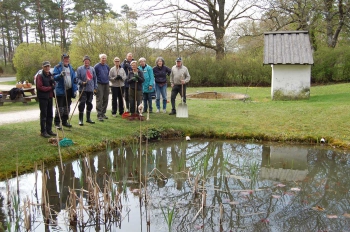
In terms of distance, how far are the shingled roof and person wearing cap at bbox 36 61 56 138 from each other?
8.06m

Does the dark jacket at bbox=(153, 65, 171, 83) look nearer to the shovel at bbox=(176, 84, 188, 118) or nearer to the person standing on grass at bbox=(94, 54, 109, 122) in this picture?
the shovel at bbox=(176, 84, 188, 118)

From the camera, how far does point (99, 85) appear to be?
9367 mm

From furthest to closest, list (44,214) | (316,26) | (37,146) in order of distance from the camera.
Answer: (316,26) → (37,146) → (44,214)

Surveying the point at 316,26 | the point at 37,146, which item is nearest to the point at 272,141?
the point at 37,146

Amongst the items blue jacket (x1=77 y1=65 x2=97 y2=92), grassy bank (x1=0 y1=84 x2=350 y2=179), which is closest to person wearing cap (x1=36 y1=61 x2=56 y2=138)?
grassy bank (x1=0 y1=84 x2=350 y2=179)

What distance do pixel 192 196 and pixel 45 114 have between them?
397 centimetres

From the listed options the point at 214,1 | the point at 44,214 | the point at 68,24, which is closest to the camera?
the point at 44,214

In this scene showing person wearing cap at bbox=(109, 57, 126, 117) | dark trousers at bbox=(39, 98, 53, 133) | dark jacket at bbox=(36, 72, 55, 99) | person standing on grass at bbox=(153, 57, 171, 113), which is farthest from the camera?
person standing on grass at bbox=(153, 57, 171, 113)

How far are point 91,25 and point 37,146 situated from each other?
17.7m

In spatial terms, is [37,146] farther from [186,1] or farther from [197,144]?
[186,1]

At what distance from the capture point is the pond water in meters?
4.27

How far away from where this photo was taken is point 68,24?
Answer: 122 feet

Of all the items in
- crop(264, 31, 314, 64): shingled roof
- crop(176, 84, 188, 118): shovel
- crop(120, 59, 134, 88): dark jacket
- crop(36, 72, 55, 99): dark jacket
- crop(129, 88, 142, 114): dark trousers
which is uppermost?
crop(264, 31, 314, 64): shingled roof

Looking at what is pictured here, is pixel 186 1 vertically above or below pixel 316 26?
above
